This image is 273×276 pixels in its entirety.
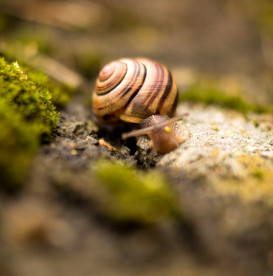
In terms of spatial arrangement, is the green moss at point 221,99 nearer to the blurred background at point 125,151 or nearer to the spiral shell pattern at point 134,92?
the blurred background at point 125,151

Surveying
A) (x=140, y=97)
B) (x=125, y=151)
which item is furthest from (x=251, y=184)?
(x=140, y=97)

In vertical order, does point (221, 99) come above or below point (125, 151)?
above

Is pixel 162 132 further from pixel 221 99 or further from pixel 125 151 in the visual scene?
pixel 221 99

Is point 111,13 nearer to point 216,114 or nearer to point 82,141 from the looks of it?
point 216,114

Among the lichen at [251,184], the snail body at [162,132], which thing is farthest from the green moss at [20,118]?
the lichen at [251,184]

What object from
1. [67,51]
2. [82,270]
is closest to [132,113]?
[82,270]

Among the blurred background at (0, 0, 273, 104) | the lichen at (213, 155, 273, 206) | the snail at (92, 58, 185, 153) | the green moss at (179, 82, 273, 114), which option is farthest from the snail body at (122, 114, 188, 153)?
the blurred background at (0, 0, 273, 104)
